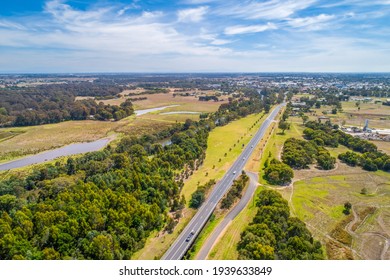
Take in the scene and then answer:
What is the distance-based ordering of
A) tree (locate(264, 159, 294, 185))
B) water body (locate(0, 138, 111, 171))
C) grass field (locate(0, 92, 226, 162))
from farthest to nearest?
1. grass field (locate(0, 92, 226, 162))
2. water body (locate(0, 138, 111, 171))
3. tree (locate(264, 159, 294, 185))

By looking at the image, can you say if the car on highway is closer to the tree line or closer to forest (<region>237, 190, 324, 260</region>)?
forest (<region>237, 190, 324, 260</region>)

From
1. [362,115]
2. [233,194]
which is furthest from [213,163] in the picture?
[362,115]

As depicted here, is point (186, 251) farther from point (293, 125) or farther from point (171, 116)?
point (171, 116)

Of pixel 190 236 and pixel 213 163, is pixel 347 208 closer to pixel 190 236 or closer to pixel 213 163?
pixel 190 236

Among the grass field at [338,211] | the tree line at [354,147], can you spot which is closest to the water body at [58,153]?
the grass field at [338,211]

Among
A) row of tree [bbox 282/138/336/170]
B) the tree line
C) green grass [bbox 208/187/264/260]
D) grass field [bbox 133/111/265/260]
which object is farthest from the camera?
the tree line

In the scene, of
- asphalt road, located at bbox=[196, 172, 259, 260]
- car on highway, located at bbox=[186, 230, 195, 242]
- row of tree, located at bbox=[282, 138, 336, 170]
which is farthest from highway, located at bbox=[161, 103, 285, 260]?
row of tree, located at bbox=[282, 138, 336, 170]

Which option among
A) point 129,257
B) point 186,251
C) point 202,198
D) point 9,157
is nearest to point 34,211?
point 129,257

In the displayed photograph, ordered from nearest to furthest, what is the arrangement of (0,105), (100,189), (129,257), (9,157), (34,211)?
(129,257) → (34,211) → (100,189) → (9,157) → (0,105)
